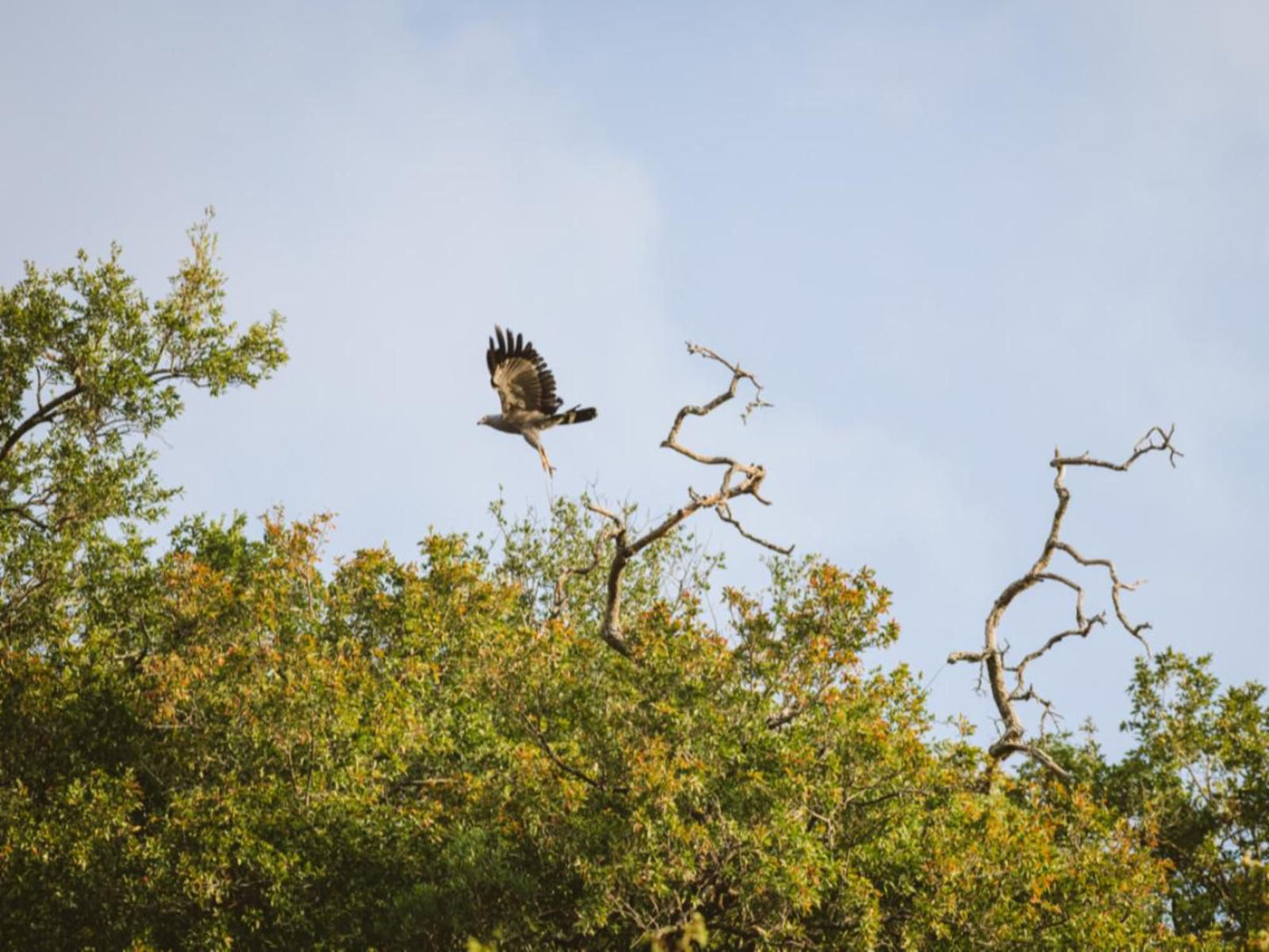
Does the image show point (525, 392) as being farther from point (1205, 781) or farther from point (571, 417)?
point (1205, 781)

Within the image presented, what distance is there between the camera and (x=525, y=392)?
17.1 meters

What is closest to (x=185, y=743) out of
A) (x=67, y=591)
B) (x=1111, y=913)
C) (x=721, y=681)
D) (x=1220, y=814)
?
(x=67, y=591)

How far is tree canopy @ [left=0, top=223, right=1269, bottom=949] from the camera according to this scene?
13.9 meters

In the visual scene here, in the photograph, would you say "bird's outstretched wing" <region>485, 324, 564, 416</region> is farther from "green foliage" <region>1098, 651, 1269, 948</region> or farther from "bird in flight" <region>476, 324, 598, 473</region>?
"green foliage" <region>1098, 651, 1269, 948</region>

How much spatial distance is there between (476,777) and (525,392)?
16.0ft

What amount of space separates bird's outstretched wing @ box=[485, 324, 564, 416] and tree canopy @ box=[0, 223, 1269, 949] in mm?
2113

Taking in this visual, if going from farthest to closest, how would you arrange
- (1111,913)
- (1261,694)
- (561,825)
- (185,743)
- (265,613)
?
(1261,694), (265,613), (185,743), (1111,913), (561,825)

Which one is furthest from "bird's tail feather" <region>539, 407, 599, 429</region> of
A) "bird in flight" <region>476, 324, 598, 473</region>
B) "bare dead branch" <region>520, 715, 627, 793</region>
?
"bare dead branch" <region>520, 715, 627, 793</region>

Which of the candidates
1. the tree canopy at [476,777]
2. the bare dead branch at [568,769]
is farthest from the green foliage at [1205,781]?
the bare dead branch at [568,769]

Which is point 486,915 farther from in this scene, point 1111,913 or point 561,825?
point 1111,913

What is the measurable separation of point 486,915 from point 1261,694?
13.9 m

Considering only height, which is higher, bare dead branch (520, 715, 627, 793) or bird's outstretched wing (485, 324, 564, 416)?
bird's outstretched wing (485, 324, 564, 416)

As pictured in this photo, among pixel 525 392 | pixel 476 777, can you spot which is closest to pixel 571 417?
pixel 525 392

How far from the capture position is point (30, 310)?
21.6 metres
